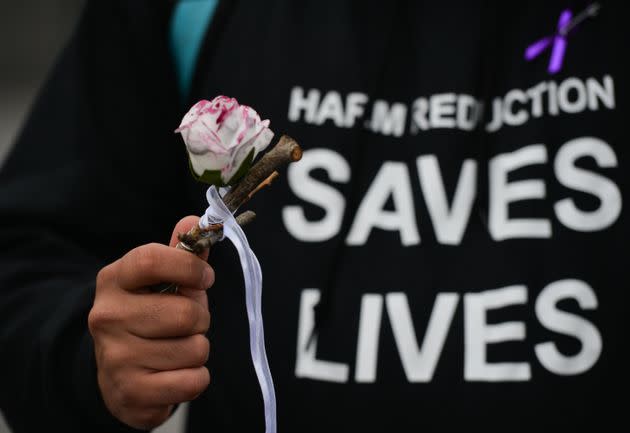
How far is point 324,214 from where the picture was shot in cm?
87

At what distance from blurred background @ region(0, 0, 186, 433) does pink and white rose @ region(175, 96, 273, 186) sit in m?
4.90

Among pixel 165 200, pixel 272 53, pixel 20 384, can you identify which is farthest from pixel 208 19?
pixel 20 384

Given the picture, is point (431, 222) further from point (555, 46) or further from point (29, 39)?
point (29, 39)

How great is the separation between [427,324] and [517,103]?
0.26 m

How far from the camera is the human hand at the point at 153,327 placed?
0.53 m

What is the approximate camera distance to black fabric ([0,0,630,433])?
0.78 meters

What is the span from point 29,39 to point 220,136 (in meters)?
5.11

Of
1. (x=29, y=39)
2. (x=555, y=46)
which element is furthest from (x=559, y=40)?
(x=29, y=39)

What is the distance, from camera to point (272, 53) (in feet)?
3.07

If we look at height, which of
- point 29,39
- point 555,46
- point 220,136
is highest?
point 29,39

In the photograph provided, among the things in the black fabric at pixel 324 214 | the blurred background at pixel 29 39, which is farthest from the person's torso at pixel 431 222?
the blurred background at pixel 29 39

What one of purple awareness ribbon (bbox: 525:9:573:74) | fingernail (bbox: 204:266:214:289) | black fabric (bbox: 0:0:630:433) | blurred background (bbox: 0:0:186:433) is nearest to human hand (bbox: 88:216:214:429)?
fingernail (bbox: 204:266:214:289)

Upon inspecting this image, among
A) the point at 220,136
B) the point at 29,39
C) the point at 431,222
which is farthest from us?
the point at 29,39

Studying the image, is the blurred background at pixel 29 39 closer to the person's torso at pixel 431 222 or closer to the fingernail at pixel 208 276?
the person's torso at pixel 431 222
